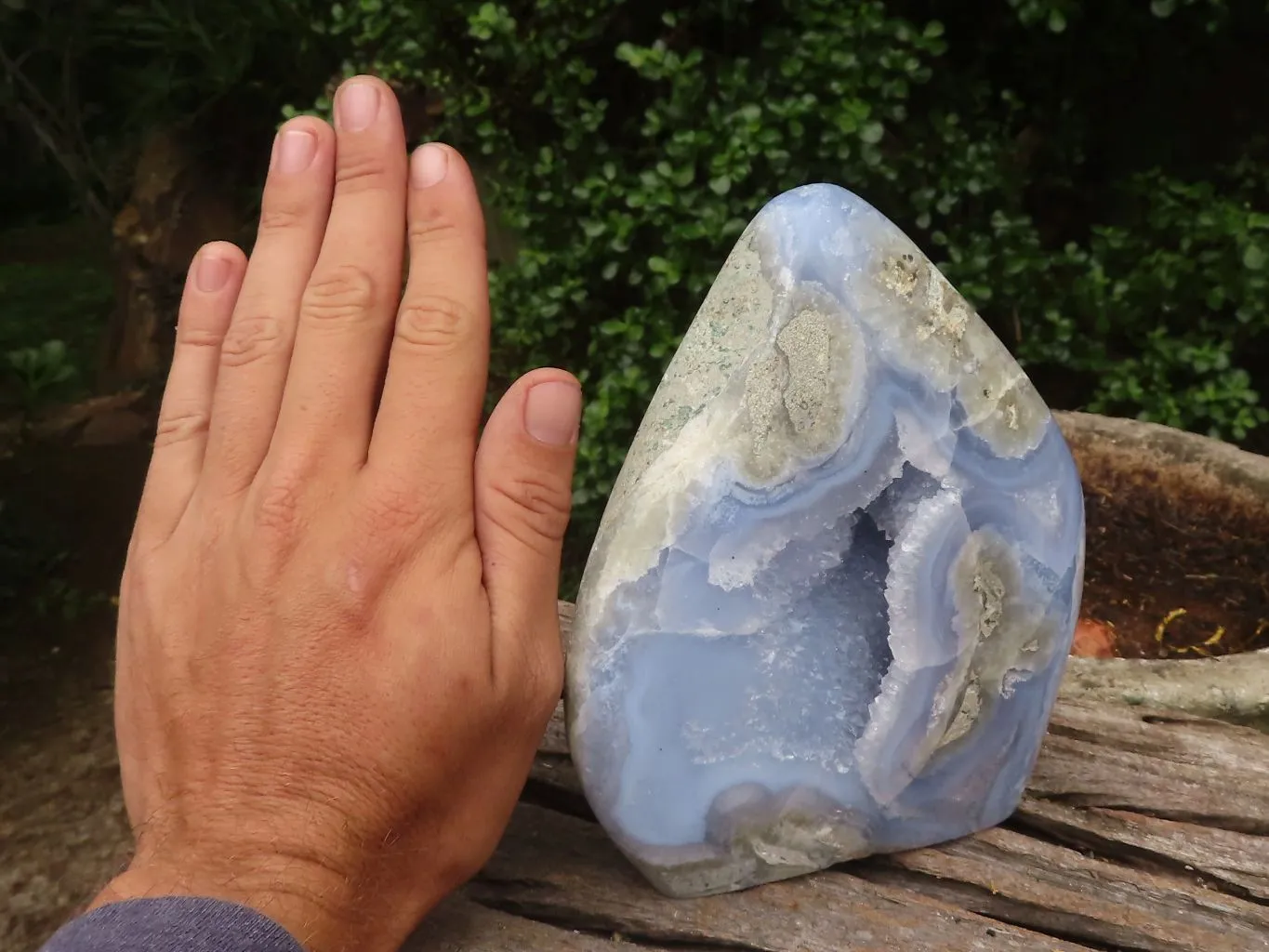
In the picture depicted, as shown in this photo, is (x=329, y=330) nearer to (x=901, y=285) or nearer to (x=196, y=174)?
(x=901, y=285)

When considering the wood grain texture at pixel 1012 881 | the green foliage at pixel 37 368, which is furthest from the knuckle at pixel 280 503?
the green foliage at pixel 37 368

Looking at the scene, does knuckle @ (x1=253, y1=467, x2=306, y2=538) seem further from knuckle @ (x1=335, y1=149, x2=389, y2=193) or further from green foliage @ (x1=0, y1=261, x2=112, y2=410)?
green foliage @ (x1=0, y1=261, x2=112, y2=410)

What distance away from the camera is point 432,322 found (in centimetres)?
83

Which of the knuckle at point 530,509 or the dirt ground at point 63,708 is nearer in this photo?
the knuckle at point 530,509

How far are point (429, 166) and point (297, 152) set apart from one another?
4.9 inches

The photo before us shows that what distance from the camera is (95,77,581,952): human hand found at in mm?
709

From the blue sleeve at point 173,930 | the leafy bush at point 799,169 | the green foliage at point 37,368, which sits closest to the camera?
the blue sleeve at point 173,930

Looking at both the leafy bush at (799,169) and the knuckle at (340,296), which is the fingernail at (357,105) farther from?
the leafy bush at (799,169)

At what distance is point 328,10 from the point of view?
214 centimetres

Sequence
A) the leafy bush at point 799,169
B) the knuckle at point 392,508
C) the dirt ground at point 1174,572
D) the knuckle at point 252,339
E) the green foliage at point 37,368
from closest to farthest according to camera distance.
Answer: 1. the knuckle at point 392,508
2. the knuckle at point 252,339
3. the dirt ground at point 1174,572
4. the leafy bush at point 799,169
5. the green foliage at point 37,368

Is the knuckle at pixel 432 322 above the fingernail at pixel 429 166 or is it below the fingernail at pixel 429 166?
below

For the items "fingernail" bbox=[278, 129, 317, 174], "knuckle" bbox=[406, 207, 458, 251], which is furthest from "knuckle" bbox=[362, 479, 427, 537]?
"fingernail" bbox=[278, 129, 317, 174]

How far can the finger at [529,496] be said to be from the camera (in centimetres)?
78

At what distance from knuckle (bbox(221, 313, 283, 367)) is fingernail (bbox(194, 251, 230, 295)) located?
0.08m
